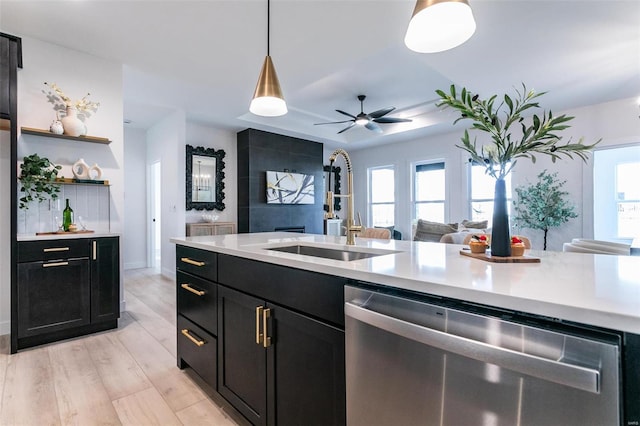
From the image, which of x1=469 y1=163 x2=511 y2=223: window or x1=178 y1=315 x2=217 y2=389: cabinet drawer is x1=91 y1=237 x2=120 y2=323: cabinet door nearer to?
x1=178 y1=315 x2=217 y2=389: cabinet drawer

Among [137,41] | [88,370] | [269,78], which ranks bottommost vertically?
[88,370]

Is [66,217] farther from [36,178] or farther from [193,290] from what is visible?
[193,290]

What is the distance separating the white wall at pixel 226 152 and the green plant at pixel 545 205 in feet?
16.4

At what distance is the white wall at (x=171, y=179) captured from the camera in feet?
15.7

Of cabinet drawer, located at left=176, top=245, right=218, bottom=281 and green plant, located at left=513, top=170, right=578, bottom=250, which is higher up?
green plant, located at left=513, top=170, right=578, bottom=250

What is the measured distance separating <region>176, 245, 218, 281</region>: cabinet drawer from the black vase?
54.3 inches

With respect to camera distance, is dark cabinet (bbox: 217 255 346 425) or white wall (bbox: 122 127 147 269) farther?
white wall (bbox: 122 127 147 269)

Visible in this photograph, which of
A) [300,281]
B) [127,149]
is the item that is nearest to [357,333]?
[300,281]

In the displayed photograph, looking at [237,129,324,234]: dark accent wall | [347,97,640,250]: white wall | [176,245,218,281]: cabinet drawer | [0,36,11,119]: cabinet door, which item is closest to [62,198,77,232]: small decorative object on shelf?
[0,36,11,119]: cabinet door

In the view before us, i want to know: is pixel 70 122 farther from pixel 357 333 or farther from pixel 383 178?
pixel 383 178

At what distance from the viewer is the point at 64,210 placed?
9.53 ft

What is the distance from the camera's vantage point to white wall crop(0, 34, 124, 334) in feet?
9.06

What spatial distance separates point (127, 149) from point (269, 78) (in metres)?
5.04

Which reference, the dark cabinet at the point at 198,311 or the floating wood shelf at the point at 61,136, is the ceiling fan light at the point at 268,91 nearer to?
the dark cabinet at the point at 198,311
